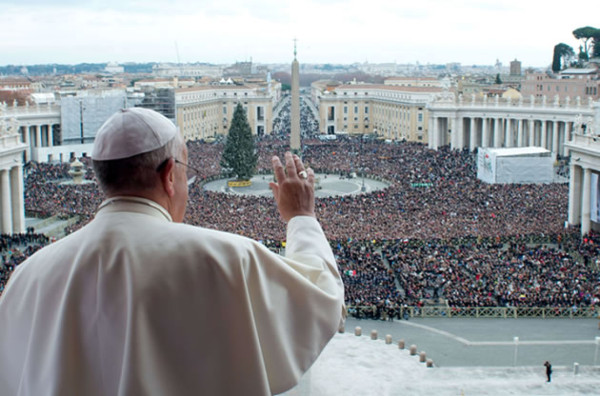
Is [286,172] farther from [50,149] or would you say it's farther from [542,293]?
[50,149]

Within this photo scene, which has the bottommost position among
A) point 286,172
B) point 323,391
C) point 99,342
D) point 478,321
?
point 478,321

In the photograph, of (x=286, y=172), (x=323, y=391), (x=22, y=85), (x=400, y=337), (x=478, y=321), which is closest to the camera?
(x=286, y=172)

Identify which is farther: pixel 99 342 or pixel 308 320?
pixel 308 320

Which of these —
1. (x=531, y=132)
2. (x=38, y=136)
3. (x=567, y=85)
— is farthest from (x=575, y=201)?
(x=567, y=85)

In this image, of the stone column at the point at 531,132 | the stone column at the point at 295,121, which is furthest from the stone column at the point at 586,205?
the stone column at the point at 295,121

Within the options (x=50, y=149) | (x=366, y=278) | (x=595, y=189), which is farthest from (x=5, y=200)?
(x=50, y=149)

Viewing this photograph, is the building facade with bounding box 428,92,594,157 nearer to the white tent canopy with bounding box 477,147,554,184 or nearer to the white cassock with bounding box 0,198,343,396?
the white tent canopy with bounding box 477,147,554,184

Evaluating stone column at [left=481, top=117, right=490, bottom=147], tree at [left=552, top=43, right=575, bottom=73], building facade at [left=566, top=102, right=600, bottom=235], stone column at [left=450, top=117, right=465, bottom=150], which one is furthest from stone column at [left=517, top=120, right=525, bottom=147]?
tree at [left=552, top=43, right=575, bottom=73]
